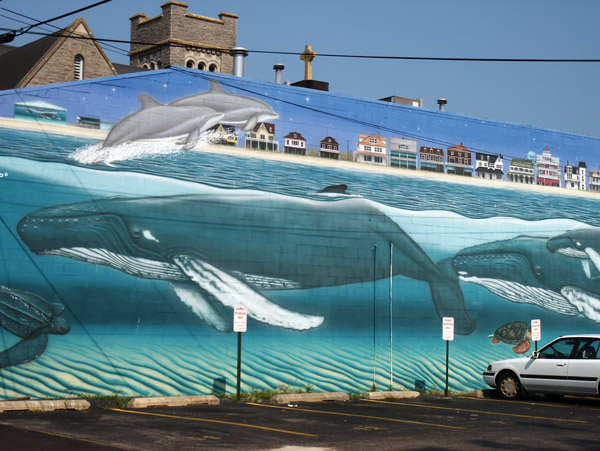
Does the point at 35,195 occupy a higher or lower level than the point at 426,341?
higher

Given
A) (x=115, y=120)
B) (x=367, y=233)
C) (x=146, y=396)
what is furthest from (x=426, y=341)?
(x=115, y=120)

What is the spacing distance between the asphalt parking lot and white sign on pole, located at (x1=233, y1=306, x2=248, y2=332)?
171 cm

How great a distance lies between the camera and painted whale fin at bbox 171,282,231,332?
1986cm

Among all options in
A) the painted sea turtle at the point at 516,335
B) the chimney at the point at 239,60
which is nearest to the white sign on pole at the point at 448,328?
the painted sea turtle at the point at 516,335

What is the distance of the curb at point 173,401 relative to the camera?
17.6 m

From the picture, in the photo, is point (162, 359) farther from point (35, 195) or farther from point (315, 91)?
point (315, 91)

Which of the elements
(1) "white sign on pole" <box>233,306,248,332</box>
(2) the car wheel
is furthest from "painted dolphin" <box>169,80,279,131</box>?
(2) the car wheel

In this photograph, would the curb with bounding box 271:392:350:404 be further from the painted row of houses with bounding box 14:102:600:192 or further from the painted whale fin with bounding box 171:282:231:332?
the painted row of houses with bounding box 14:102:600:192

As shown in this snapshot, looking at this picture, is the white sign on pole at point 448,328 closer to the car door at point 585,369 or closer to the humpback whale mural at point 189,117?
the car door at point 585,369

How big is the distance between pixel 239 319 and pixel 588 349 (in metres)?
8.37

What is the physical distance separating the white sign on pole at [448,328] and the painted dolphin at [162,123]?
26.4ft

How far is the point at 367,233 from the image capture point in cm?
2322

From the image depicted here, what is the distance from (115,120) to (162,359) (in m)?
5.66

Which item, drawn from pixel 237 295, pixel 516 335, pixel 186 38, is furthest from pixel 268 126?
pixel 186 38
